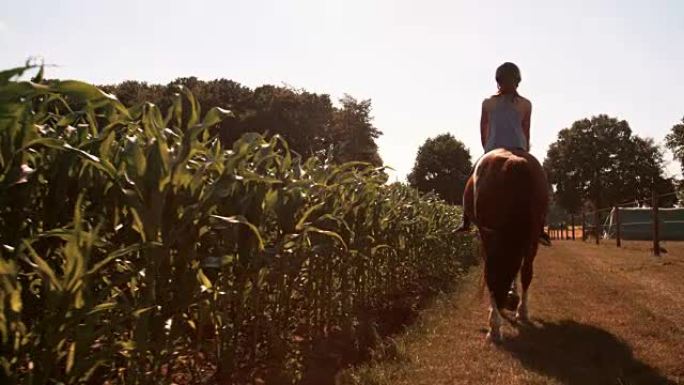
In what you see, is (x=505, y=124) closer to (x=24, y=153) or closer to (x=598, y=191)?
(x=24, y=153)

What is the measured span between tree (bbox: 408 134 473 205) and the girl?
60392 mm

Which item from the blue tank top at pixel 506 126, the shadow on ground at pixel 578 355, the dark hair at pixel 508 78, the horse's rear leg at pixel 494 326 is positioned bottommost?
the shadow on ground at pixel 578 355

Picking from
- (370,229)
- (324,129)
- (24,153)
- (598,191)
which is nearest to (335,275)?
(370,229)

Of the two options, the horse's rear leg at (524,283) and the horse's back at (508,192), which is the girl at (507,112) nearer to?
the horse's rear leg at (524,283)

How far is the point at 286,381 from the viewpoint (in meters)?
3.76

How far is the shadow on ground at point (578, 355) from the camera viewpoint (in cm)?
432

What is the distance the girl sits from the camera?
21.7 feet

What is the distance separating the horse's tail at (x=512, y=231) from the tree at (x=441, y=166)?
2432 inches

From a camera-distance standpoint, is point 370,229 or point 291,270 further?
Result: point 370,229

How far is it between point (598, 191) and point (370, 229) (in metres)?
74.9

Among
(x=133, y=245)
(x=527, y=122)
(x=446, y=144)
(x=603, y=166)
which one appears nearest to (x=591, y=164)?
(x=603, y=166)

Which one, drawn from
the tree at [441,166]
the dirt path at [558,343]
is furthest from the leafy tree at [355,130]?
the dirt path at [558,343]

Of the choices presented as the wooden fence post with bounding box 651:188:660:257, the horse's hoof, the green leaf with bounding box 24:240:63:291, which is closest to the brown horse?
the horse's hoof

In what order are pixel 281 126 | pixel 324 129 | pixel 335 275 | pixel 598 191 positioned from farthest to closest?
pixel 598 191, pixel 324 129, pixel 281 126, pixel 335 275
